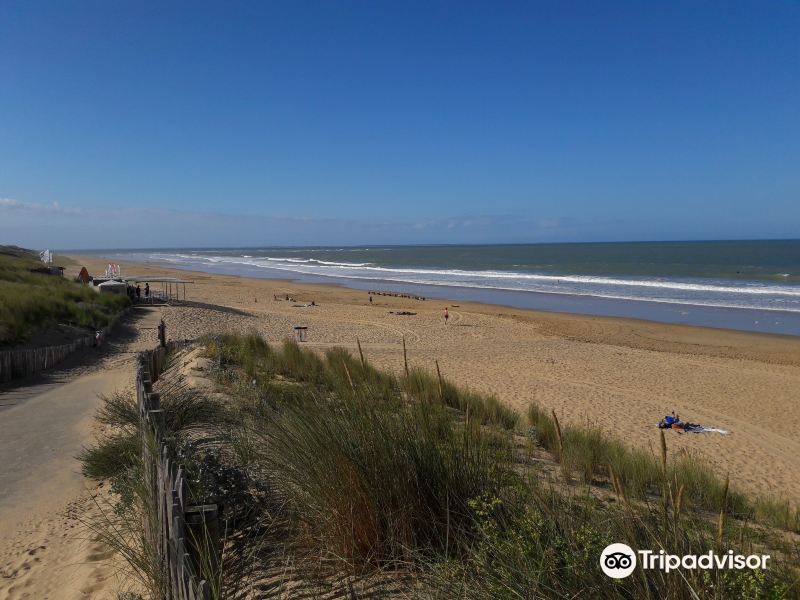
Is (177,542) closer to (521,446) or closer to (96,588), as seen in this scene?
(96,588)

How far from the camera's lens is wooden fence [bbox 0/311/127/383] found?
1053cm

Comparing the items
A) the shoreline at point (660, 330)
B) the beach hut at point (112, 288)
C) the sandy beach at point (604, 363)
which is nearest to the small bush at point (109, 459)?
the sandy beach at point (604, 363)

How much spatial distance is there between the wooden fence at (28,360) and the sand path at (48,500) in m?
0.51

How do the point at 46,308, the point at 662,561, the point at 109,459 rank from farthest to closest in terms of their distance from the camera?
the point at 46,308
the point at 109,459
the point at 662,561

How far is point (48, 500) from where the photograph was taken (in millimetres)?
5258

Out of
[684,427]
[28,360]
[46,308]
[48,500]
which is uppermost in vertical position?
[46,308]

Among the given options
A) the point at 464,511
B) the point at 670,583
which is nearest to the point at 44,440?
the point at 464,511

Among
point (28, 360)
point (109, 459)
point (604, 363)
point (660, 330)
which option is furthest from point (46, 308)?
point (660, 330)

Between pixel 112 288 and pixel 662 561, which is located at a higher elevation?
pixel 662 561

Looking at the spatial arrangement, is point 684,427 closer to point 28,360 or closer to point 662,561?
point 662,561

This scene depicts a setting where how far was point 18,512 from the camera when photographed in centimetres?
504

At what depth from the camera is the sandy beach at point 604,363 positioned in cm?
1034

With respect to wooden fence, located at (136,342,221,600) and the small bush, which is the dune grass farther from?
wooden fence, located at (136,342,221,600)

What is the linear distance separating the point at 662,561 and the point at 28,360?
40.2ft
